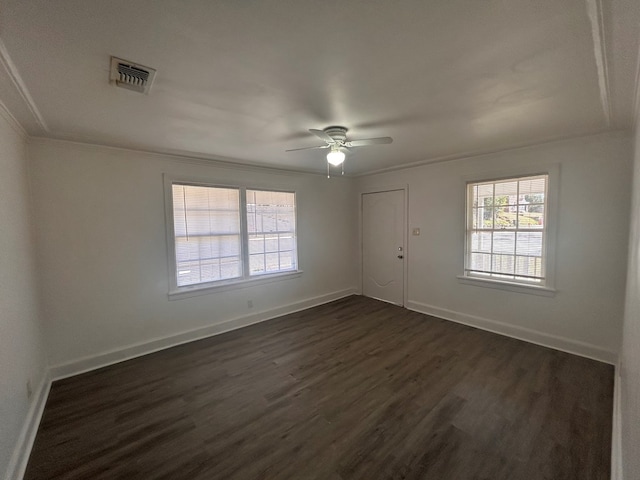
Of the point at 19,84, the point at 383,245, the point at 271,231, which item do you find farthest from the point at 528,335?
the point at 19,84

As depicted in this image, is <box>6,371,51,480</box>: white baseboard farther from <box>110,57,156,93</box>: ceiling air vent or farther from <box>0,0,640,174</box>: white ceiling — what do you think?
<box>110,57,156,93</box>: ceiling air vent

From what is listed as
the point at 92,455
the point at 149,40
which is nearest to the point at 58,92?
the point at 149,40

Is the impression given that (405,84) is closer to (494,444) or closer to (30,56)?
(30,56)

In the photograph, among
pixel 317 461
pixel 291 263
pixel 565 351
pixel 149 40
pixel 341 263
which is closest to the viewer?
pixel 149 40

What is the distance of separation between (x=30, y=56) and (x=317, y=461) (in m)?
2.93

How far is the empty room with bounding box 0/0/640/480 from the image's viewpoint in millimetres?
1408

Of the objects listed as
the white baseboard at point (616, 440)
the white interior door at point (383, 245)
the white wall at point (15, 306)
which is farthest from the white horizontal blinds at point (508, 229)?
the white wall at point (15, 306)

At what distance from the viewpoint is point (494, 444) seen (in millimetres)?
1934

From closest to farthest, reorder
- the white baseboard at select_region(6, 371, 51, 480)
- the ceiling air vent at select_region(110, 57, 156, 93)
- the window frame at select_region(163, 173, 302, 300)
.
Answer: the ceiling air vent at select_region(110, 57, 156, 93) → the white baseboard at select_region(6, 371, 51, 480) → the window frame at select_region(163, 173, 302, 300)

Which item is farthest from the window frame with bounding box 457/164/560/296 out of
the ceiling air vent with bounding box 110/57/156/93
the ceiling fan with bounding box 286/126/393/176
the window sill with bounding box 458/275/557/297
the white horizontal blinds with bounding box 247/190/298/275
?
the ceiling air vent with bounding box 110/57/156/93

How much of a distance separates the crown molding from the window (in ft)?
4.37

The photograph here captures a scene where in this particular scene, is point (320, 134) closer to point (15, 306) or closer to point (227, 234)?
point (227, 234)

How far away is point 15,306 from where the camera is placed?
2016 mm

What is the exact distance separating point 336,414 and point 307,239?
10.3ft
